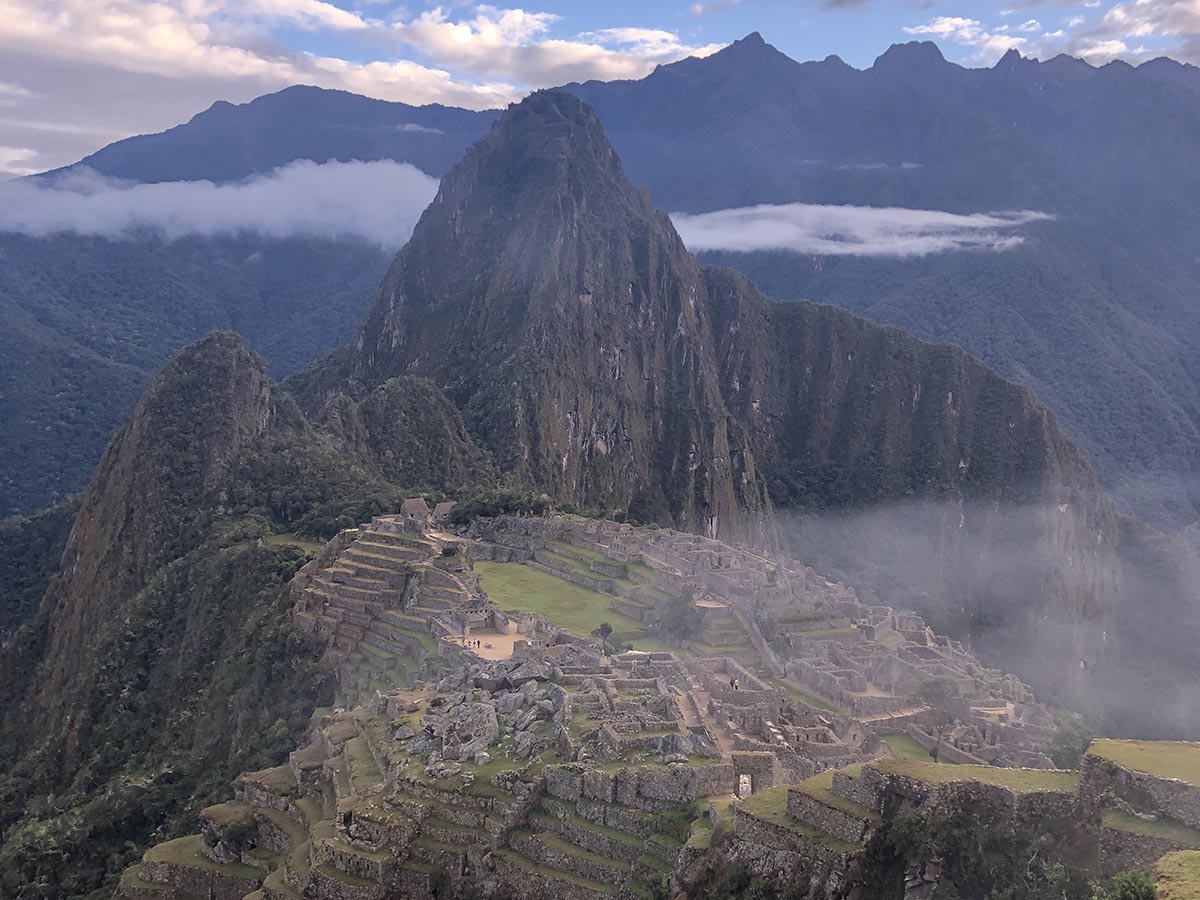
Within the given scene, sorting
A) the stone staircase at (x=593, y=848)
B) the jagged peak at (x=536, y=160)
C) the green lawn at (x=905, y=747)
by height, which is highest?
the jagged peak at (x=536, y=160)

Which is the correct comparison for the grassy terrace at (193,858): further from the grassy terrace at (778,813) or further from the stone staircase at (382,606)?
the grassy terrace at (778,813)

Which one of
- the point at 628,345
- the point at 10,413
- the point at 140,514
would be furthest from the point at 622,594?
the point at 10,413

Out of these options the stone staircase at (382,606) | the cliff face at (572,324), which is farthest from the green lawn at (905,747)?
the cliff face at (572,324)

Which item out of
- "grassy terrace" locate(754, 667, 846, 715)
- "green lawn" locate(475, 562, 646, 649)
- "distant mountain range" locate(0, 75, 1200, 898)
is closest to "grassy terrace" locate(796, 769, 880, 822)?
"grassy terrace" locate(754, 667, 846, 715)

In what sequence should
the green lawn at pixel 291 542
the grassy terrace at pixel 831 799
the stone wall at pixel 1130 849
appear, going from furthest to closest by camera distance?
the green lawn at pixel 291 542
the grassy terrace at pixel 831 799
the stone wall at pixel 1130 849

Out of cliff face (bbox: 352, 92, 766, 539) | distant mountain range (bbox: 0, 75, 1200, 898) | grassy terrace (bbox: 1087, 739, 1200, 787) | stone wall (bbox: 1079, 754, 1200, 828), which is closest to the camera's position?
stone wall (bbox: 1079, 754, 1200, 828)

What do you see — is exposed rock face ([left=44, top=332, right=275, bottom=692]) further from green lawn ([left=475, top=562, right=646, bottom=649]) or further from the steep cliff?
green lawn ([left=475, top=562, right=646, bottom=649])

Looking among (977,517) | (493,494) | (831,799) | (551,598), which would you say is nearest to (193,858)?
(831,799)
